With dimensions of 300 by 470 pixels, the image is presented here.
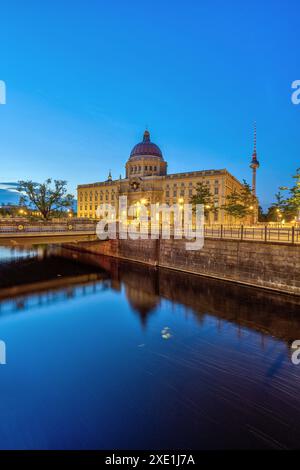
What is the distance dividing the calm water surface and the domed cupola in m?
99.0

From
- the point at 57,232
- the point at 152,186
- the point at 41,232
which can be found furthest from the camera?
the point at 152,186

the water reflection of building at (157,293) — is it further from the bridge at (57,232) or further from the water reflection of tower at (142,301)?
the bridge at (57,232)

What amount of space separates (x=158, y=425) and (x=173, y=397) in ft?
4.93

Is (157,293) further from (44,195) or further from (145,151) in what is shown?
(145,151)

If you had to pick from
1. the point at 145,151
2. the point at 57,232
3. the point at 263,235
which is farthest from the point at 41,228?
the point at 145,151

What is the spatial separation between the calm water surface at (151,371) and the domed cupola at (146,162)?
325 ft

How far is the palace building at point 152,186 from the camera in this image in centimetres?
8619

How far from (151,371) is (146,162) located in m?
112

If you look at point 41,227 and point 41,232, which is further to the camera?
point 41,227

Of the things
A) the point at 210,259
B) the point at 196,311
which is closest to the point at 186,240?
the point at 210,259

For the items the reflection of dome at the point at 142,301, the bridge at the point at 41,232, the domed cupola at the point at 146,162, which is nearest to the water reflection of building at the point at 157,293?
the reflection of dome at the point at 142,301

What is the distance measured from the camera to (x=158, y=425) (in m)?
8.38

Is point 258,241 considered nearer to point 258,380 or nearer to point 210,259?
point 210,259

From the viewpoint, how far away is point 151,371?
1155cm
